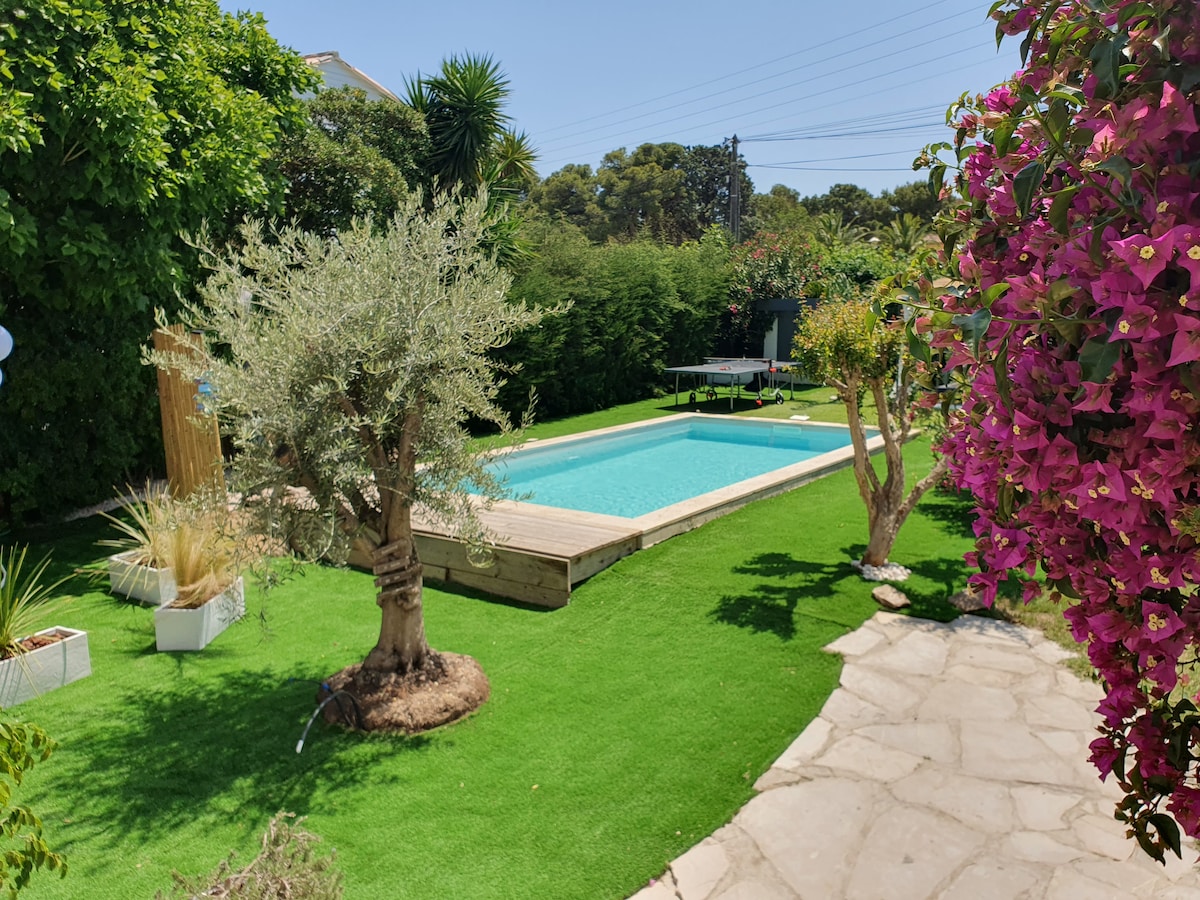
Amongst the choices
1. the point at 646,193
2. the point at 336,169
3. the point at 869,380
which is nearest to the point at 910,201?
the point at 646,193

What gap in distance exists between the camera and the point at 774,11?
20.2 metres

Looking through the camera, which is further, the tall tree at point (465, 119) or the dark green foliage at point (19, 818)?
the tall tree at point (465, 119)

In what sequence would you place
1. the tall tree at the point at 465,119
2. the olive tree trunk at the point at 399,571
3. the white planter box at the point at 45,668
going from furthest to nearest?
the tall tree at the point at 465,119 < the white planter box at the point at 45,668 < the olive tree trunk at the point at 399,571

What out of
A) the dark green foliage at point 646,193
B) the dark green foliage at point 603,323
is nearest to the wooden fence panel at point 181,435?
the dark green foliage at point 603,323

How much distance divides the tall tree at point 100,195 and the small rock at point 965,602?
5956mm

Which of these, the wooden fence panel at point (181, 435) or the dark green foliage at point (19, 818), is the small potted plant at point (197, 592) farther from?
the dark green foliage at point (19, 818)

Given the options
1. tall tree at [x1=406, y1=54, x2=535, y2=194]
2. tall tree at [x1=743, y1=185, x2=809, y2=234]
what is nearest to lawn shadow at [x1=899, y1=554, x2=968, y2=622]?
tall tree at [x1=406, y1=54, x2=535, y2=194]

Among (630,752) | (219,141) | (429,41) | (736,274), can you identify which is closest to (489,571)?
(630,752)

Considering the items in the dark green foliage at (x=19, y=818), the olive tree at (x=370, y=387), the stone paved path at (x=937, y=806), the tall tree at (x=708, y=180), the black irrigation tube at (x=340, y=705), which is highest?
the tall tree at (x=708, y=180)

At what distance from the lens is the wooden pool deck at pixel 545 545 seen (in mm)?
6004

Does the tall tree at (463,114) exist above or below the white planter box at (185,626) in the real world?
above

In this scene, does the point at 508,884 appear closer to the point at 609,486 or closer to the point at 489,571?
the point at 489,571

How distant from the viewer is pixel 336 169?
11.2m

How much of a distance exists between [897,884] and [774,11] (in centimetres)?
2173
